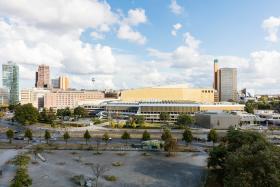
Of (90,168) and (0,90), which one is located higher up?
(0,90)

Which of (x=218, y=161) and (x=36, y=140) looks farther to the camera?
(x=36, y=140)

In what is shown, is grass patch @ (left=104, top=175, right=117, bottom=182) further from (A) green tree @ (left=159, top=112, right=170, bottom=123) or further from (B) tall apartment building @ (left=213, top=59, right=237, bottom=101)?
(B) tall apartment building @ (left=213, top=59, right=237, bottom=101)

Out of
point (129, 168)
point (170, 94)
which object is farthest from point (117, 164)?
point (170, 94)

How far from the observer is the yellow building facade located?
117438 mm

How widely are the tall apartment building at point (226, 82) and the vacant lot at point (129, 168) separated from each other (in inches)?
5869

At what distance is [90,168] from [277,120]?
63.8 meters

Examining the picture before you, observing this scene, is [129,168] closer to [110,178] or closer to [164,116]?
[110,178]

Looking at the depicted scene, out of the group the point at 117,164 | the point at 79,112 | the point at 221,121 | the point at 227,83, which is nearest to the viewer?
the point at 117,164

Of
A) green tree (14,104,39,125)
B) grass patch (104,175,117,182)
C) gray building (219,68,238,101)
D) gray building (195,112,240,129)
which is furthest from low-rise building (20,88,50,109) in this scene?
grass patch (104,175,117,182)

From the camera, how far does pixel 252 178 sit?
1848 centimetres

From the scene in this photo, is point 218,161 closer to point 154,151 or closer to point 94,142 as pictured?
point 154,151

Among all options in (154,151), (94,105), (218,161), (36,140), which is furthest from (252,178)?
(94,105)

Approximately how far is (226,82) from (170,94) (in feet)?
255

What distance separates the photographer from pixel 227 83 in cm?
18475
